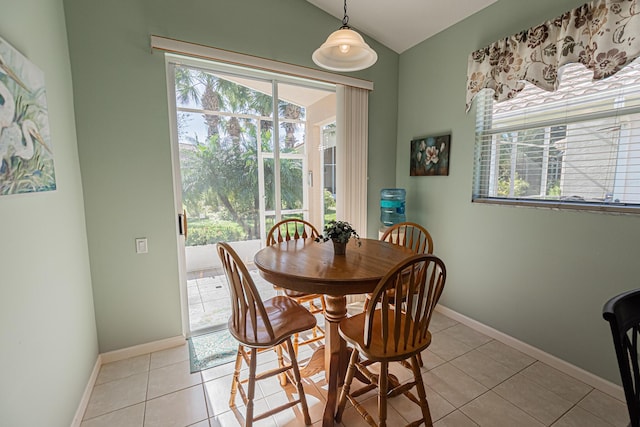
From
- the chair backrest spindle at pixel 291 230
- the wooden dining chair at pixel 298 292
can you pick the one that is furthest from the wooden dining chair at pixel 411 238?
the chair backrest spindle at pixel 291 230

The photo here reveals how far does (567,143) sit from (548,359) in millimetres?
1597

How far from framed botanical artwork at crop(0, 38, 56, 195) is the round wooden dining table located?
43.8 inches

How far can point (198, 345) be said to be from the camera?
2381 millimetres

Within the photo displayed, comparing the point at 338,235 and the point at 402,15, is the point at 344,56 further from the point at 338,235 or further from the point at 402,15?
the point at 402,15

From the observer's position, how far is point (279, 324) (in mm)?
1573

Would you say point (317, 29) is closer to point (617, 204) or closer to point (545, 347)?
point (617, 204)

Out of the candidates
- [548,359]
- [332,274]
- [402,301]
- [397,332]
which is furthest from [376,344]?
[548,359]

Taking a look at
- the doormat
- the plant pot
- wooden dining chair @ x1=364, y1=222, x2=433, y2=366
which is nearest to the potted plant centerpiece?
the plant pot

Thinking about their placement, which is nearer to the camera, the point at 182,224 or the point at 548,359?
the point at 548,359

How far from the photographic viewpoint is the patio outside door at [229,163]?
8.00 ft

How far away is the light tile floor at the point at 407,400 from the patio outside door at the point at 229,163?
616 millimetres

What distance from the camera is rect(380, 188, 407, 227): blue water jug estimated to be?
3.10m

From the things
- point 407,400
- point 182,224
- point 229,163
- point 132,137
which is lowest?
point 407,400

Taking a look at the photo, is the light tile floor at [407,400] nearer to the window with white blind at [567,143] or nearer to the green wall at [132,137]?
the green wall at [132,137]
